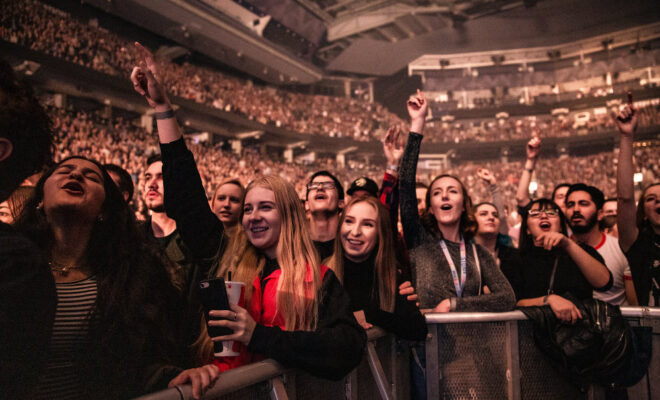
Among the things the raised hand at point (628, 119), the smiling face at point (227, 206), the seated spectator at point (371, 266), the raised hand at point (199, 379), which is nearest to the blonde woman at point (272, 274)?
the raised hand at point (199, 379)

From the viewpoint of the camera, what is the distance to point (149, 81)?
1.84m

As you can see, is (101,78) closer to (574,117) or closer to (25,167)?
(25,167)

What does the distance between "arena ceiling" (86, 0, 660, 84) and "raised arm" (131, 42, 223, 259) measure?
71.9 feet

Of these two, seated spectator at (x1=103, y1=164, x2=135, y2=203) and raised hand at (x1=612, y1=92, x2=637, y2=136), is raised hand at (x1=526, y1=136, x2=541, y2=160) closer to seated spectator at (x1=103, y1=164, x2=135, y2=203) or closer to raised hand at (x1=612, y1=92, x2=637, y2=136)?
raised hand at (x1=612, y1=92, x2=637, y2=136)

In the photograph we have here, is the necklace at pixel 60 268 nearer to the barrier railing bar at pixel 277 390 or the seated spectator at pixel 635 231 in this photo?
the barrier railing bar at pixel 277 390

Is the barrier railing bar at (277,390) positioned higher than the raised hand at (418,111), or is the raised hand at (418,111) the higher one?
the raised hand at (418,111)

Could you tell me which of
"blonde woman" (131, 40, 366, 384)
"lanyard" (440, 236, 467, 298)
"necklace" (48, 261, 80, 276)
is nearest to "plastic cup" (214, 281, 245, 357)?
"blonde woman" (131, 40, 366, 384)

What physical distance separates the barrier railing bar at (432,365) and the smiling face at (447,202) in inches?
29.7

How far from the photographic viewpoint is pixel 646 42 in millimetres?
29578

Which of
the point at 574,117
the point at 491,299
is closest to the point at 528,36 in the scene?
the point at 574,117

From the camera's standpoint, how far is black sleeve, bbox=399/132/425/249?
286 cm

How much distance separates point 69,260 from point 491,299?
2.10 meters

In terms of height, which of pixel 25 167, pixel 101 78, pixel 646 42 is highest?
pixel 646 42

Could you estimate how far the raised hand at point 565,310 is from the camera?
94.4 inches
